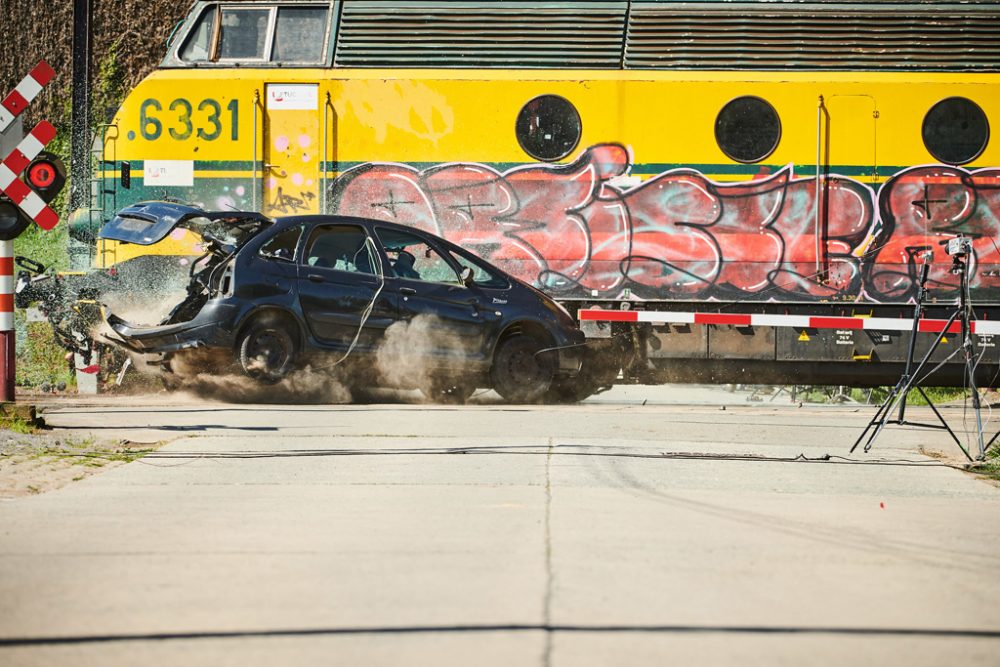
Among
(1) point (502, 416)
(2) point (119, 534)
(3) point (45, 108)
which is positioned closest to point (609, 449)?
(1) point (502, 416)

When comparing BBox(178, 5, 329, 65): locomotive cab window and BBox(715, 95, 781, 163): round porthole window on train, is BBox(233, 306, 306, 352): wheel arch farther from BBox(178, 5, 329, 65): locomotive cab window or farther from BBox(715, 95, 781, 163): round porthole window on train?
BBox(715, 95, 781, 163): round porthole window on train

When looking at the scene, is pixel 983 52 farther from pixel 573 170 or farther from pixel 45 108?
pixel 45 108

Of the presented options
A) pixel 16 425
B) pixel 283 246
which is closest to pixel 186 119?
pixel 283 246

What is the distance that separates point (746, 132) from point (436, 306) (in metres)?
3.68

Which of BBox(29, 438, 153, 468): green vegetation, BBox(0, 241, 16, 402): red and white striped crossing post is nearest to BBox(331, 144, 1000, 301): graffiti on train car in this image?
BBox(0, 241, 16, 402): red and white striped crossing post

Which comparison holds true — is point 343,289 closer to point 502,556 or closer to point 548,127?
point 548,127

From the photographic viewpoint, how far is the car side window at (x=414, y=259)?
452 inches

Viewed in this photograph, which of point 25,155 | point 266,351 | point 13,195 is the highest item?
point 25,155

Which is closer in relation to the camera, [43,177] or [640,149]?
[43,177]

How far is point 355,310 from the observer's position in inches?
436

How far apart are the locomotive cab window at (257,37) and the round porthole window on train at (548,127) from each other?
218 centimetres

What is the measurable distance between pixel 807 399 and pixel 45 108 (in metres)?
15.9

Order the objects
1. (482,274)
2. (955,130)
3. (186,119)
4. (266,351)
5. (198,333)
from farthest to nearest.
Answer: (186,119), (955,130), (482,274), (266,351), (198,333)

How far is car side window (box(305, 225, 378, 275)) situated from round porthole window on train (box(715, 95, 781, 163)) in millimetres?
3732
